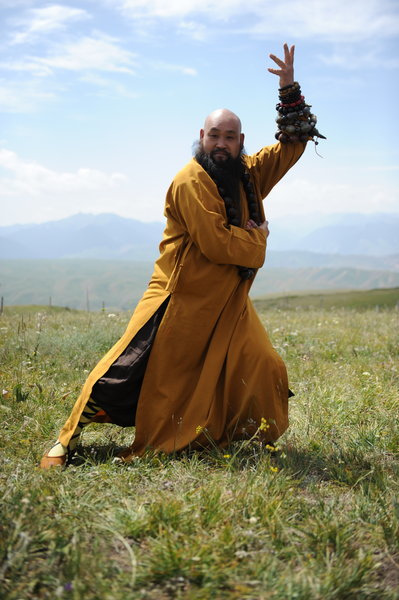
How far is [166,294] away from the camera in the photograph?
4688mm

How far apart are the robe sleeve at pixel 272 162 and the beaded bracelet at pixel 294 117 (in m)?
0.08

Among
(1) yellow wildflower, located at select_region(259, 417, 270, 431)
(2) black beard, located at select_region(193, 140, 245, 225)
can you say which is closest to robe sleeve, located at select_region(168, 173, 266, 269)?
(2) black beard, located at select_region(193, 140, 245, 225)

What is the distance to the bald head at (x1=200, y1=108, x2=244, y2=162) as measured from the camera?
4.70 metres

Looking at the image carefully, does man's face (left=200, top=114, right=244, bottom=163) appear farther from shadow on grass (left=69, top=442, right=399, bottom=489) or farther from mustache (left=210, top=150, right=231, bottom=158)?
shadow on grass (left=69, top=442, right=399, bottom=489)

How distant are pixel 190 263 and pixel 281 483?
1858 mm

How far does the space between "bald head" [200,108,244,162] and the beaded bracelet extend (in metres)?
0.58

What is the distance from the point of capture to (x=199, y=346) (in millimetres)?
4633

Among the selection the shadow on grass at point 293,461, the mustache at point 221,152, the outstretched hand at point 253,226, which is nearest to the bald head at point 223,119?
the mustache at point 221,152

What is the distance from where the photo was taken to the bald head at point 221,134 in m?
4.70

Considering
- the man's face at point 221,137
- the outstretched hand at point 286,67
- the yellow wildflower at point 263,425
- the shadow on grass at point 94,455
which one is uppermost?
the outstretched hand at point 286,67

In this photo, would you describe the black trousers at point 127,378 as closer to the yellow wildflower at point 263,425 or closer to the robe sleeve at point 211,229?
the robe sleeve at point 211,229

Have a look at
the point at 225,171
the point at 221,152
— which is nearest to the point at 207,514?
the point at 225,171

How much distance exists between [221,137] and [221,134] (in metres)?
0.02

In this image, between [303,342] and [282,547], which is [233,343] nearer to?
[282,547]
